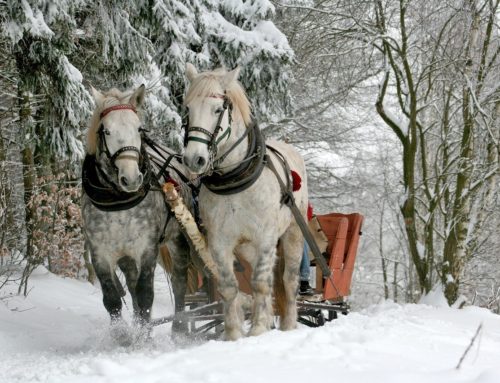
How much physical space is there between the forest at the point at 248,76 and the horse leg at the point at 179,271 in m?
2.11

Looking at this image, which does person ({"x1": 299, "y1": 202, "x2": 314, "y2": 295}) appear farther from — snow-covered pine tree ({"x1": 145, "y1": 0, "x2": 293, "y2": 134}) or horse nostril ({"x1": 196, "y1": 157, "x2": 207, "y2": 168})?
snow-covered pine tree ({"x1": 145, "y1": 0, "x2": 293, "y2": 134})

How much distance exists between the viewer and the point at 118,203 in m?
4.73

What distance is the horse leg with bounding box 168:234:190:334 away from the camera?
19.1 feet

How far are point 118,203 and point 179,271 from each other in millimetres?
1418

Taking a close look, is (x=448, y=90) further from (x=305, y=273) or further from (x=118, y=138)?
(x=118, y=138)

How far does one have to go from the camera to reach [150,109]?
10.3m

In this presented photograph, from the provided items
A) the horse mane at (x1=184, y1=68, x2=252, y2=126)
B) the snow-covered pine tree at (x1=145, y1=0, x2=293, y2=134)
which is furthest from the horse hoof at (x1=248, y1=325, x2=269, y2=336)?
the snow-covered pine tree at (x1=145, y1=0, x2=293, y2=134)

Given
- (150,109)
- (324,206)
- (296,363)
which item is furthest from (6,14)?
(324,206)

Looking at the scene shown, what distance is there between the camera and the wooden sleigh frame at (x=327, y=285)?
19.2ft

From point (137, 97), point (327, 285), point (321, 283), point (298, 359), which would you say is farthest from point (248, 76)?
point (298, 359)

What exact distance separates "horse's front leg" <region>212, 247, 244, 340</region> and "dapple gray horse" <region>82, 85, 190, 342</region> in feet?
1.98

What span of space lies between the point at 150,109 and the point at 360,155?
8.31 metres

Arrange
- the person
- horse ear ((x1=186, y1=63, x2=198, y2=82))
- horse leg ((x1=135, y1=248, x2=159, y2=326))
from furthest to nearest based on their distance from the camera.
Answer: the person
horse leg ((x1=135, y1=248, x2=159, y2=326))
horse ear ((x1=186, y1=63, x2=198, y2=82))

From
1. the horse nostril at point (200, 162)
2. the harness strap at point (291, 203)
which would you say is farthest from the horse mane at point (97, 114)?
the harness strap at point (291, 203)
